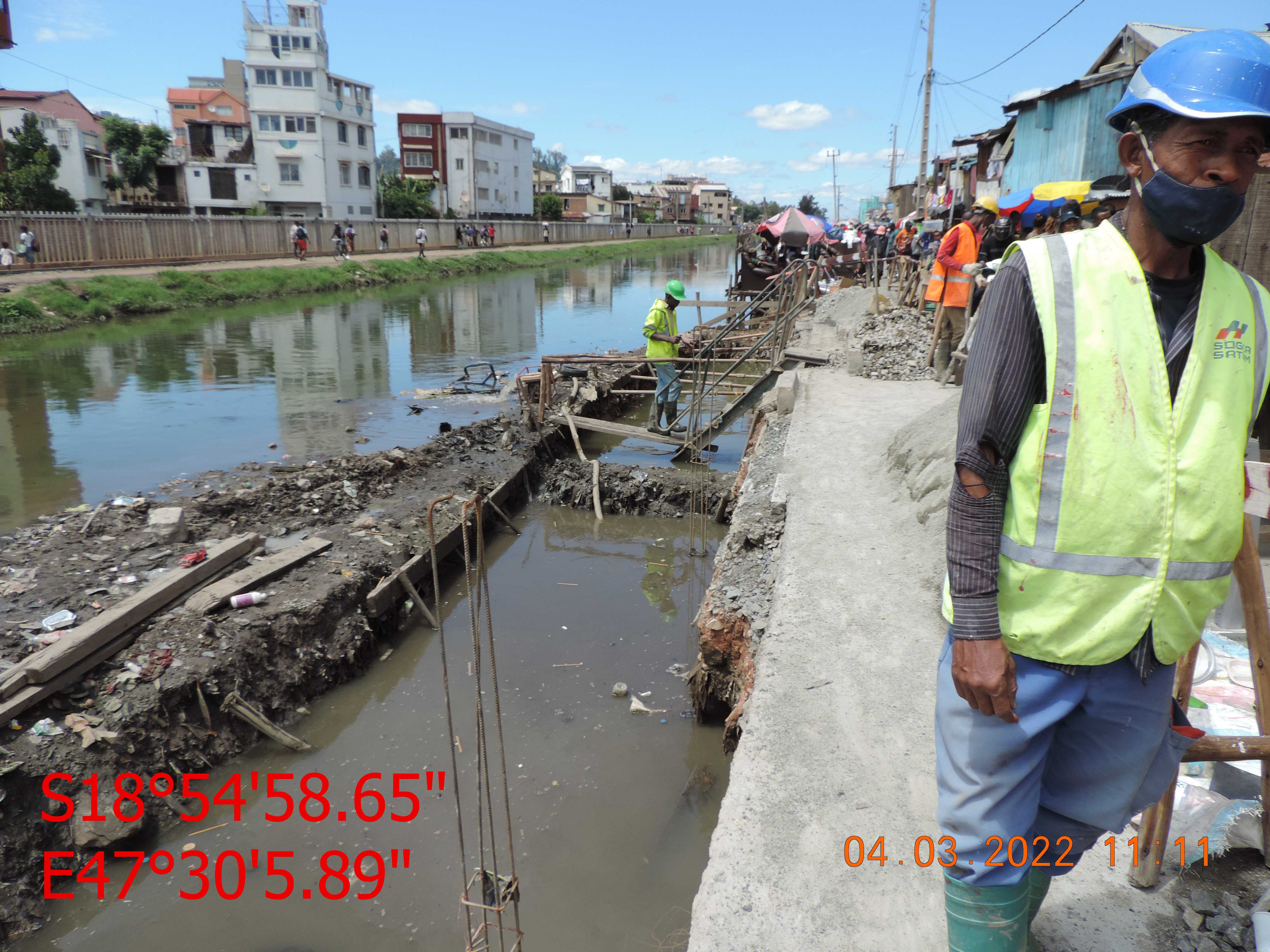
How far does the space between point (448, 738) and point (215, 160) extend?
167 ft

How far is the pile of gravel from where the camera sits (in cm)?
984

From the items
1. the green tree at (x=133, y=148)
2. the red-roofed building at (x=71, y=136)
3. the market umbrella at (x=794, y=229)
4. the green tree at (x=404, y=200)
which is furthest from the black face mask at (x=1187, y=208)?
the green tree at (x=404, y=200)

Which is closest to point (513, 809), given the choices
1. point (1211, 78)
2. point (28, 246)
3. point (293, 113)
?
point (1211, 78)

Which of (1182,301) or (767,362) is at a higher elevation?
(1182,301)

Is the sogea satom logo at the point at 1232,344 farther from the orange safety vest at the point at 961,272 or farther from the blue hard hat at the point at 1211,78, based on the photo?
the orange safety vest at the point at 961,272

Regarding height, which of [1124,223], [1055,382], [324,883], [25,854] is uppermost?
[1124,223]

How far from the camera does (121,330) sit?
63.3 ft

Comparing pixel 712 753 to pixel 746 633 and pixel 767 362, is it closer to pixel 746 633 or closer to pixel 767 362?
pixel 746 633

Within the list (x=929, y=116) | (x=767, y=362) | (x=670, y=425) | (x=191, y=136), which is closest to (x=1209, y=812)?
(x=670, y=425)

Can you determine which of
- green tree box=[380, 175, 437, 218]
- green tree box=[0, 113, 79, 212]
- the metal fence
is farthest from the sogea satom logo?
green tree box=[380, 175, 437, 218]

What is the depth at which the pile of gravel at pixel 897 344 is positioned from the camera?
32.3 feet

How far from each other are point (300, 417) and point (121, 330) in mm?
10421

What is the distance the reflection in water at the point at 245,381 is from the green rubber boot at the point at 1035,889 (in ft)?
31.0

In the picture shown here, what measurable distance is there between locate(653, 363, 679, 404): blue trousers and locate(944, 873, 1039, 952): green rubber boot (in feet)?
29.9
